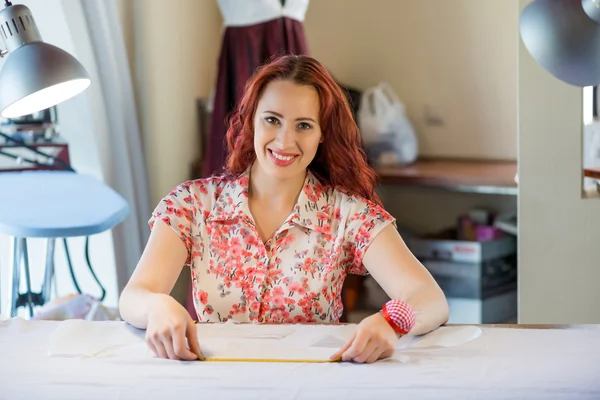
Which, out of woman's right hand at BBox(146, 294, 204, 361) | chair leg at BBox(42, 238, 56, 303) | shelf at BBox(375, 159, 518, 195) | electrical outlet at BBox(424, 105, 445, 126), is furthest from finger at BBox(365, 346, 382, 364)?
electrical outlet at BBox(424, 105, 445, 126)

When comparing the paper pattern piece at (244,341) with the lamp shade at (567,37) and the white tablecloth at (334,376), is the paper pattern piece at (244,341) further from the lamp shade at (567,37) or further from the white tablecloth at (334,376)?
the lamp shade at (567,37)

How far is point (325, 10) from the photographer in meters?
4.16

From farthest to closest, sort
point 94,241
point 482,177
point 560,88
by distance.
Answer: point 482,177, point 94,241, point 560,88

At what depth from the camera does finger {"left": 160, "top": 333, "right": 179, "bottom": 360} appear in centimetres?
139

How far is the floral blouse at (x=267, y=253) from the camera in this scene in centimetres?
182

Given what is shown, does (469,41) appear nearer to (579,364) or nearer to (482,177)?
(482,177)

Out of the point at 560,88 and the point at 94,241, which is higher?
the point at 560,88

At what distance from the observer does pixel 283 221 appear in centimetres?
187

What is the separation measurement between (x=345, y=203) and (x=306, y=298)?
8.6 inches

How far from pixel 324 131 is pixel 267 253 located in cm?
29

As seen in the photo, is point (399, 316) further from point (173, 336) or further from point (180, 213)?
point (180, 213)

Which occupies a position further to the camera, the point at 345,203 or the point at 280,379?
the point at 345,203

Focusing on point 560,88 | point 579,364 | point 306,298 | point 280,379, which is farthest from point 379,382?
point 560,88

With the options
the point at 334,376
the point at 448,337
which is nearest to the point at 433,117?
the point at 448,337
